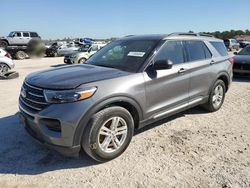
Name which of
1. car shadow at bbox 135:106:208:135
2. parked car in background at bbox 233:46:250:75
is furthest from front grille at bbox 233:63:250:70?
car shadow at bbox 135:106:208:135

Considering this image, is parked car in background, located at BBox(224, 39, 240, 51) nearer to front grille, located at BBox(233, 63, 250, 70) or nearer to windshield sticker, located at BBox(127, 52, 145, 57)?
front grille, located at BBox(233, 63, 250, 70)

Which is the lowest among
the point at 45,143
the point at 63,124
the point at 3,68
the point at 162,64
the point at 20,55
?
the point at 20,55

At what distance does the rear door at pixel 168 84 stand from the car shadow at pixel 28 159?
4.41 feet

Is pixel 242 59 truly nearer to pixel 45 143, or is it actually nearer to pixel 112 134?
pixel 112 134

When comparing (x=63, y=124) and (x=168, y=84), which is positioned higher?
(x=168, y=84)

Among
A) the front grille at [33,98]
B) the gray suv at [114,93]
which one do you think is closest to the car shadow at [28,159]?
the gray suv at [114,93]

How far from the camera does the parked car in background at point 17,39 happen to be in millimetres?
27781

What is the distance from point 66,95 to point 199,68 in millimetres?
2981

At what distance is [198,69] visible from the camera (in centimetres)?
539

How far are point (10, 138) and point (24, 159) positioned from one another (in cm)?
92

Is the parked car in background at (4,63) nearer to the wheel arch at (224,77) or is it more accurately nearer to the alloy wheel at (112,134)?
the wheel arch at (224,77)

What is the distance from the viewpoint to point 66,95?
351 cm

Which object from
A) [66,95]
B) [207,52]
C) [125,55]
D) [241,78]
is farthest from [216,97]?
[241,78]

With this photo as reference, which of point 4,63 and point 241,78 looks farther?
point 4,63
